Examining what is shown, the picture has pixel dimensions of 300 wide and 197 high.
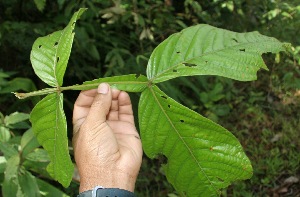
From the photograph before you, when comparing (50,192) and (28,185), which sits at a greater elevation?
(28,185)

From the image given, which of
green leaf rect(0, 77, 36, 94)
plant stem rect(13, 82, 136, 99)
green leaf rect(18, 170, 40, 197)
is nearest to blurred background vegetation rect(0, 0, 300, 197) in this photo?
green leaf rect(0, 77, 36, 94)

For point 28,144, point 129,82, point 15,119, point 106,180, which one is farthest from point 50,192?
point 129,82

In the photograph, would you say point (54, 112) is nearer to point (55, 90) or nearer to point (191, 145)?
point (55, 90)

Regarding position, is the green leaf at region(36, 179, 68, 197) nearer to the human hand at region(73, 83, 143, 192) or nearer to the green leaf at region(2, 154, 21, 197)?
the green leaf at region(2, 154, 21, 197)

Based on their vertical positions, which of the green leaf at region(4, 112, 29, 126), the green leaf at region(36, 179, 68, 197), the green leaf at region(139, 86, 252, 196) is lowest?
the green leaf at region(36, 179, 68, 197)

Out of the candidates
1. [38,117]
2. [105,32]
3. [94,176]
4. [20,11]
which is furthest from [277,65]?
[38,117]

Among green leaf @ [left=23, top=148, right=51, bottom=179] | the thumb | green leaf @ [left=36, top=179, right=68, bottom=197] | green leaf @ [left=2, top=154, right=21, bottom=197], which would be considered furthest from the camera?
green leaf @ [left=36, top=179, right=68, bottom=197]

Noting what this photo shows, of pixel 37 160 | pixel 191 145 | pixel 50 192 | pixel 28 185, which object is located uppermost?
pixel 191 145
